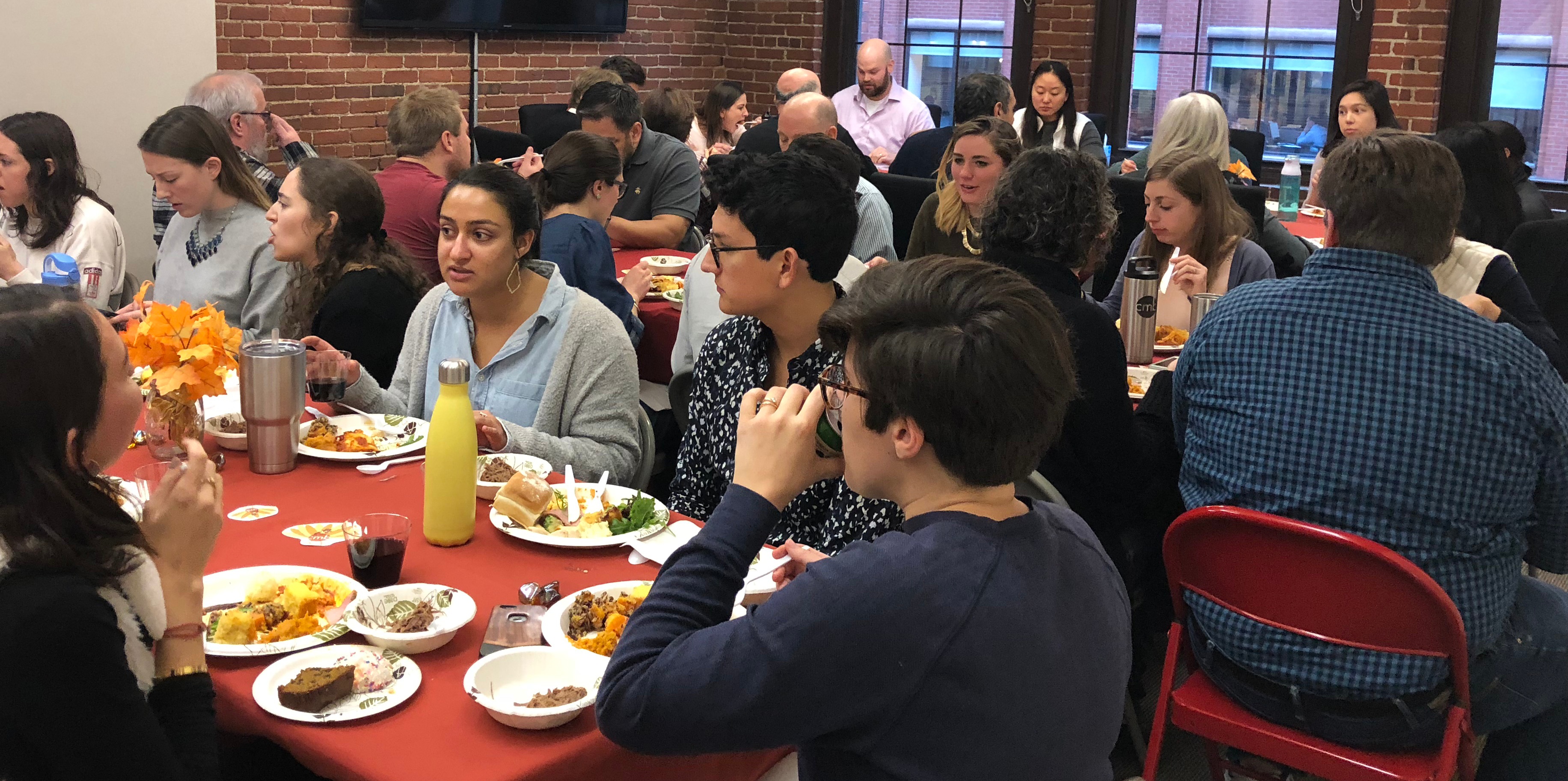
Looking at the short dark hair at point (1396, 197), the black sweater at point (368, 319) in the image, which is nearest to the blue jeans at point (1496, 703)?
the short dark hair at point (1396, 197)

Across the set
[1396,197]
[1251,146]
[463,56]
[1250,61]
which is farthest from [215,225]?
[1250,61]

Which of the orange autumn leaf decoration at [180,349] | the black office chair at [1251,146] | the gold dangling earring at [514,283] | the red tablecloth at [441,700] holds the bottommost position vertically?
the red tablecloth at [441,700]

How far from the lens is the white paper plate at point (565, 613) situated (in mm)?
1675

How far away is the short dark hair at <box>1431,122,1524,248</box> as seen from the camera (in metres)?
4.37

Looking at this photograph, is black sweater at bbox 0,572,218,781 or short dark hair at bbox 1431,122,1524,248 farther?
short dark hair at bbox 1431,122,1524,248

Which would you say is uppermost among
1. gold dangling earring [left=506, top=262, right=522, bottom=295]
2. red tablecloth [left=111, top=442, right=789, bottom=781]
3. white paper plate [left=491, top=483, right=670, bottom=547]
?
gold dangling earring [left=506, top=262, right=522, bottom=295]

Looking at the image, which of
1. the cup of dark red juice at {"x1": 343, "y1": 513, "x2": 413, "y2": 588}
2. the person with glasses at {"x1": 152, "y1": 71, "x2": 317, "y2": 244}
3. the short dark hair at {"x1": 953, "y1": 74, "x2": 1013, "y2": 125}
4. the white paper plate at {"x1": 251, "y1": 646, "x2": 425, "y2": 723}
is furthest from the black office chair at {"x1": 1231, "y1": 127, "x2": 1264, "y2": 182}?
the white paper plate at {"x1": 251, "y1": 646, "x2": 425, "y2": 723}

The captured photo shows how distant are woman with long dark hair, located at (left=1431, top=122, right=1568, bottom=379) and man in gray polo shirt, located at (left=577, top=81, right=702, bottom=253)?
2877 millimetres

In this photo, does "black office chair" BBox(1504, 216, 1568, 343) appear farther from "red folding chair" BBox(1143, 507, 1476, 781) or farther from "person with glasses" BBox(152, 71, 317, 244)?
"person with glasses" BBox(152, 71, 317, 244)

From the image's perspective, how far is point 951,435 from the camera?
1.26 metres

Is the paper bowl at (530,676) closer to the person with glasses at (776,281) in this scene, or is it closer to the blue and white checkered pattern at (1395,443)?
the person with glasses at (776,281)

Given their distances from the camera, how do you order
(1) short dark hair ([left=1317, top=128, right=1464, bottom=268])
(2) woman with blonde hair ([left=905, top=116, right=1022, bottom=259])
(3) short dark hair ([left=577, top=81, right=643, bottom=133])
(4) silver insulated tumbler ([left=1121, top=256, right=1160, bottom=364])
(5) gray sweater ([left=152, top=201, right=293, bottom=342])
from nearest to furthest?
(1) short dark hair ([left=1317, top=128, right=1464, bottom=268]) → (4) silver insulated tumbler ([left=1121, top=256, right=1160, bottom=364]) → (5) gray sweater ([left=152, top=201, right=293, bottom=342]) → (2) woman with blonde hair ([left=905, top=116, right=1022, bottom=259]) → (3) short dark hair ([left=577, top=81, right=643, bottom=133])

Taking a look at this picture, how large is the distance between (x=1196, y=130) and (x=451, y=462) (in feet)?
13.6

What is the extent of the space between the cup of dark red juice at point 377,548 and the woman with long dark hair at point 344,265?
1.32 m
